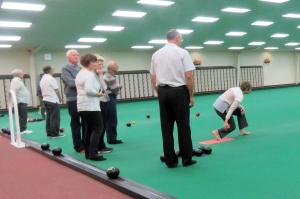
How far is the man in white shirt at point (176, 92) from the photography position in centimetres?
400

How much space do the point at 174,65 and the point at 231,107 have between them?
1.89 meters

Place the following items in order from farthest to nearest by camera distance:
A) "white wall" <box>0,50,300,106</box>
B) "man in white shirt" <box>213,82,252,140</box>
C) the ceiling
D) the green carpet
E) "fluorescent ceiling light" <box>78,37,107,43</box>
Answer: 1. "white wall" <box>0,50,300,106</box>
2. "fluorescent ceiling light" <box>78,37,107,43</box>
3. the ceiling
4. "man in white shirt" <box>213,82,252,140</box>
5. the green carpet

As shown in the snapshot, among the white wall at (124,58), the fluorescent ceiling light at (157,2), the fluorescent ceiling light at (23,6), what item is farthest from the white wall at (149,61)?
the fluorescent ceiling light at (157,2)

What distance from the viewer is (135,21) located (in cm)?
1302

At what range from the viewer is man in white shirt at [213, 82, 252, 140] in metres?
5.49

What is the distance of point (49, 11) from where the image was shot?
35.2 ft

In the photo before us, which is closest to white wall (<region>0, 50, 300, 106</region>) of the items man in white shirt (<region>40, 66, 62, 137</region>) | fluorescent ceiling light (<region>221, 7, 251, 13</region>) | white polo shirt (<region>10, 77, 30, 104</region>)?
fluorescent ceiling light (<region>221, 7, 251, 13</region>)

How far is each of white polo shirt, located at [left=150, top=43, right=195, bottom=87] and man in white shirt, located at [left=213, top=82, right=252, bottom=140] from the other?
174cm

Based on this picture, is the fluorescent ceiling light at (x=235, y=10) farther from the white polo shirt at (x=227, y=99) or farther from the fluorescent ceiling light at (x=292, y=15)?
the white polo shirt at (x=227, y=99)

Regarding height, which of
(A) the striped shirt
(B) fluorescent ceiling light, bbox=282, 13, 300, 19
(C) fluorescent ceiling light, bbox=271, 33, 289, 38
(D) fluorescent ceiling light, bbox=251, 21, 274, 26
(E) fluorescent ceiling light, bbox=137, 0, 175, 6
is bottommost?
(A) the striped shirt

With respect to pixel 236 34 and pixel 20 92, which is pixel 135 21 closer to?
pixel 20 92

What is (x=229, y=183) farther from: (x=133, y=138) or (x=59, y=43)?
(x=59, y=43)

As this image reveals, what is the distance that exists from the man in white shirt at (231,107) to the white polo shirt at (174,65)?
1743 mm

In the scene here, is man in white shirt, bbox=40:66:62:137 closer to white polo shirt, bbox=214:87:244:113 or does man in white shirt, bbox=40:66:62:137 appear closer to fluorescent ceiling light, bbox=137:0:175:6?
white polo shirt, bbox=214:87:244:113
